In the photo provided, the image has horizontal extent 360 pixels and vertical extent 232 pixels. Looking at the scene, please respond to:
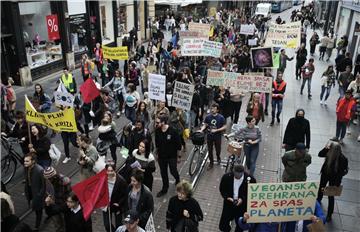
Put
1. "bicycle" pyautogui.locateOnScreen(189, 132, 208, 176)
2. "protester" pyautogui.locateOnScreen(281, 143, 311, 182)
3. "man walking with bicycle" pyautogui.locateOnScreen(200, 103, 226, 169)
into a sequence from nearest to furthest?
1. "protester" pyautogui.locateOnScreen(281, 143, 311, 182)
2. "bicycle" pyautogui.locateOnScreen(189, 132, 208, 176)
3. "man walking with bicycle" pyautogui.locateOnScreen(200, 103, 226, 169)

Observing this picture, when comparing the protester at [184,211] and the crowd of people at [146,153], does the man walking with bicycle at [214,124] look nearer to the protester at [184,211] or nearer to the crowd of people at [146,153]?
the crowd of people at [146,153]

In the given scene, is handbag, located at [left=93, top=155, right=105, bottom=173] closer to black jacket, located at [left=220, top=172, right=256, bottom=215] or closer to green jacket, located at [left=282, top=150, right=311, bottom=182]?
black jacket, located at [left=220, top=172, right=256, bottom=215]

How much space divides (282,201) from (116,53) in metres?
10.3

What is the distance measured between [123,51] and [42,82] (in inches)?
235

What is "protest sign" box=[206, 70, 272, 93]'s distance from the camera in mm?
11422

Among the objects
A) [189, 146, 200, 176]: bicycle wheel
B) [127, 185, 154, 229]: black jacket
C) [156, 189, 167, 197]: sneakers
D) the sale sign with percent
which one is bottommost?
[156, 189, 167, 197]: sneakers

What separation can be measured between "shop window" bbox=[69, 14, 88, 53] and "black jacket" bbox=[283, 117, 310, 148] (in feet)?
49.6

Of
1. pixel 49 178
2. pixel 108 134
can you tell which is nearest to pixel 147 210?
pixel 49 178

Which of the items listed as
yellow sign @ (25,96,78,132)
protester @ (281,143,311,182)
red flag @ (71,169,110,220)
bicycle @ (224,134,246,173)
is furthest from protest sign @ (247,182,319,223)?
yellow sign @ (25,96,78,132)

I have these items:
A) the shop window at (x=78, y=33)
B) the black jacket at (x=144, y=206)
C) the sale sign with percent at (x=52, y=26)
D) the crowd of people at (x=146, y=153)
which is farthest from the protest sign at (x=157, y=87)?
the shop window at (x=78, y=33)

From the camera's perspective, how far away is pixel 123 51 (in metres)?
13.9

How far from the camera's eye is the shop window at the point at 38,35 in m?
17.6

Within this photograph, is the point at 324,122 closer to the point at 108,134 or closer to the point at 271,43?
the point at 271,43

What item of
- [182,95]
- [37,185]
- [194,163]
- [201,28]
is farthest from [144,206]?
[201,28]
